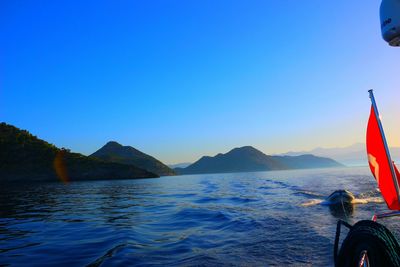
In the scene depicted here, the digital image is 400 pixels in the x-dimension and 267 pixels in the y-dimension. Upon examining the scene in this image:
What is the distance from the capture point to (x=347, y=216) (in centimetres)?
1803

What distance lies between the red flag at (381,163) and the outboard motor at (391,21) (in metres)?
1.19

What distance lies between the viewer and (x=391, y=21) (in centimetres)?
491

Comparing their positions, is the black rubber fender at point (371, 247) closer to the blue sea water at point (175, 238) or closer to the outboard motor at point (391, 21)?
the outboard motor at point (391, 21)

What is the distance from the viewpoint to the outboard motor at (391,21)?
4844mm

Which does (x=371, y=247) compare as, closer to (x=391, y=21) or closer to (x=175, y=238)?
(x=391, y=21)

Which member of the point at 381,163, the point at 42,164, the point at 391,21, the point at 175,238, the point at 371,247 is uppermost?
the point at 42,164

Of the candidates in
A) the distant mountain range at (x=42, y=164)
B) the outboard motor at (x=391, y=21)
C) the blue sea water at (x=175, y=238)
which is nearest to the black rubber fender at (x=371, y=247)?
the outboard motor at (x=391, y=21)

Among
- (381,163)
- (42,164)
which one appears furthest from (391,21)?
(42,164)

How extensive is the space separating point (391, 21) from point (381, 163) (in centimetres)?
226

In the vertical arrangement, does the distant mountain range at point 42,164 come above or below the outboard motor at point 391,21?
above

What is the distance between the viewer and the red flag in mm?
4496

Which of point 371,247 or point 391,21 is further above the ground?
point 391,21

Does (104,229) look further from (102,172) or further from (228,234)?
(102,172)

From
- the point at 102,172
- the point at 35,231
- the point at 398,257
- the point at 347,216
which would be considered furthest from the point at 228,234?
the point at 102,172
